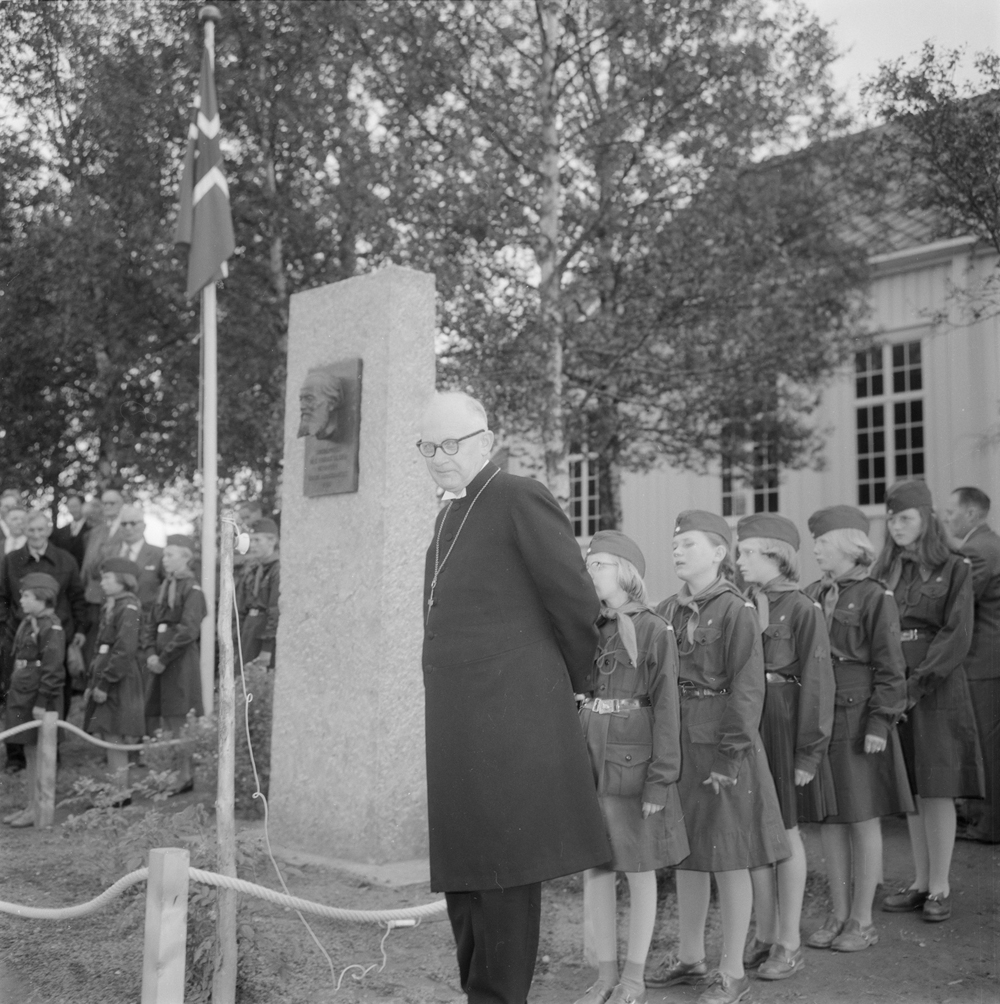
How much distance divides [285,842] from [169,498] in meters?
17.5

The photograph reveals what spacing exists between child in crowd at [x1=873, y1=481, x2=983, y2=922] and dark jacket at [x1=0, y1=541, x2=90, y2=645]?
269 inches

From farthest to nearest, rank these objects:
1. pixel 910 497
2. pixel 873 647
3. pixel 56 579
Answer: pixel 56 579, pixel 910 497, pixel 873 647

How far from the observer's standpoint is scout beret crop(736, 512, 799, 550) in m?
5.09

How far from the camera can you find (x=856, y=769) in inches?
203

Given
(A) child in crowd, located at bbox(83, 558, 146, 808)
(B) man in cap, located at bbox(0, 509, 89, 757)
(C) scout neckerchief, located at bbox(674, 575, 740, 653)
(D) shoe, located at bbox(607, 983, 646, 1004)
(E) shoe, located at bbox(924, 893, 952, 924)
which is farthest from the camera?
(B) man in cap, located at bbox(0, 509, 89, 757)

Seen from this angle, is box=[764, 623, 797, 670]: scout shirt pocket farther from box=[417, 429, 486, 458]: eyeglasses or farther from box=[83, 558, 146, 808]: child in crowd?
box=[83, 558, 146, 808]: child in crowd

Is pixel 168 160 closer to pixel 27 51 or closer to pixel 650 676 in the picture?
pixel 27 51

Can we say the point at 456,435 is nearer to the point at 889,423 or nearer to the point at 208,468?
the point at 208,468

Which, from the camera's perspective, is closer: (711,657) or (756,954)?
(711,657)

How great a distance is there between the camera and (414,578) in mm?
6488

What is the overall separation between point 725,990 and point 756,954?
1.93ft

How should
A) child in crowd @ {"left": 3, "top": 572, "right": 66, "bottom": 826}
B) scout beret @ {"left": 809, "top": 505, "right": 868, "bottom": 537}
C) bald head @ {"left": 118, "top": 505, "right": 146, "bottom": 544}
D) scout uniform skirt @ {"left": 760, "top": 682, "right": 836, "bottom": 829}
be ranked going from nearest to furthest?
1. scout uniform skirt @ {"left": 760, "top": 682, "right": 836, "bottom": 829}
2. scout beret @ {"left": 809, "top": 505, "right": 868, "bottom": 537}
3. child in crowd @ {"left": 3, "top": 572, "right": 66, "bottom": 826}
4. bald head @ {"left": 118, "top": 505, "right": 146, "bottom": 544}

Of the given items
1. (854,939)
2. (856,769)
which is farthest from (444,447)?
(854,939)

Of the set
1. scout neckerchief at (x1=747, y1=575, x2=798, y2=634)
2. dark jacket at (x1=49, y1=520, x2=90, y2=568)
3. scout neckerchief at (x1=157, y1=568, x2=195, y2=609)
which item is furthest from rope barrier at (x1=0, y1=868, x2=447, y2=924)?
dark jacket at (x1=49, y1=520, x2=90, y2=568)
